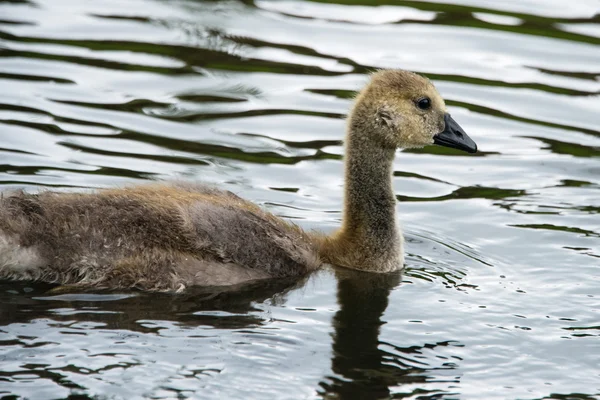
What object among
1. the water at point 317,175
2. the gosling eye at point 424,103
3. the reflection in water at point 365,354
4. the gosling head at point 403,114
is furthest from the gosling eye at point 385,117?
the reflection in water at point 365,354

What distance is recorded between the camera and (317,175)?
13.2 metres

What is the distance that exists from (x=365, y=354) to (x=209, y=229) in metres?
1.73

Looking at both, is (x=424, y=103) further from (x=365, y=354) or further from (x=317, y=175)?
(x=365, y=354)

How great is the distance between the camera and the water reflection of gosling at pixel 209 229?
9555 mm

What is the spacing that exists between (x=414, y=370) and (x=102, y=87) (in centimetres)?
739

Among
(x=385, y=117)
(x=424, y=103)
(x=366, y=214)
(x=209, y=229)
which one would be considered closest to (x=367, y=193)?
(x=366, y=214)

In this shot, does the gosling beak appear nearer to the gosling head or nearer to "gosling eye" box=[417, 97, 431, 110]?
the gosling head

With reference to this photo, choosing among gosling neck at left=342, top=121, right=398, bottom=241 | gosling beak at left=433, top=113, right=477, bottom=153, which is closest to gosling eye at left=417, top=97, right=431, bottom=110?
gosling beak at left=433, top=113, right=477, bottom=153

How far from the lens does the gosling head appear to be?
10.9 metres

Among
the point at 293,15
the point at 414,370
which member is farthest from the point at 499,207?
the point at 293,15

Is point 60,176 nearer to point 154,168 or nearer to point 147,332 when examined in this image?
point 154,168

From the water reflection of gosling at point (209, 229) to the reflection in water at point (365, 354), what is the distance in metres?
0.55

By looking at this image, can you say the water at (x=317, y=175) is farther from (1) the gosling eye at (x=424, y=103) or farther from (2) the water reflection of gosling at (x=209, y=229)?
(1) the gosling eye at (x=424, y=103)

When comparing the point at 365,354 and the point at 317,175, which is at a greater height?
the point at 317,175
